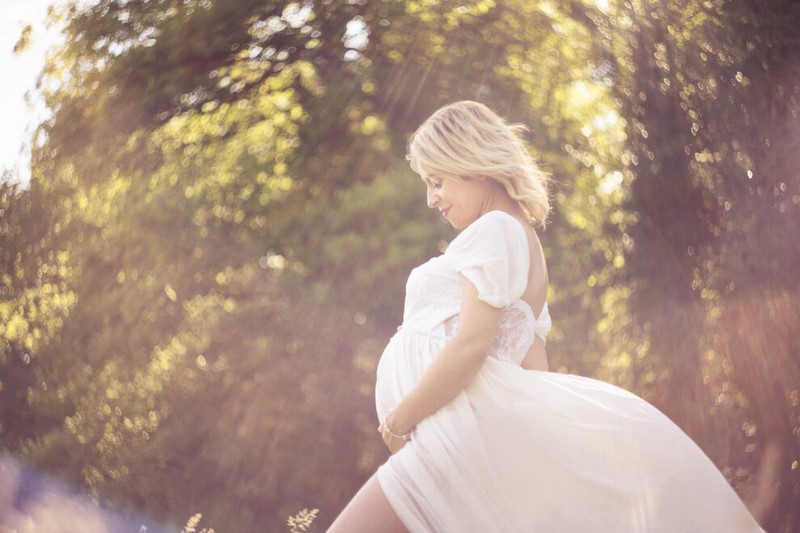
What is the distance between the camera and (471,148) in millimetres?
2338

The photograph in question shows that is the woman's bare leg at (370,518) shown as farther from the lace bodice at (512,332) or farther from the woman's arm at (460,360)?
the lace bodice at (512,332)

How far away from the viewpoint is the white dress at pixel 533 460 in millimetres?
2061

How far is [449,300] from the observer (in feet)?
7.55

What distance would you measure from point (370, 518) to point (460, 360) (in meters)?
0.42

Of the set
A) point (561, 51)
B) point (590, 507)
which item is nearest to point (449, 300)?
point (590, 507)

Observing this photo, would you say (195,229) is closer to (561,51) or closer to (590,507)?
(561,51)

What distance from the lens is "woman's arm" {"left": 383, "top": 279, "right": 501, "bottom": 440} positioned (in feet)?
6.98

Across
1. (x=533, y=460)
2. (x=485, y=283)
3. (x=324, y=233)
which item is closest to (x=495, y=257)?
(x=485, y=283)

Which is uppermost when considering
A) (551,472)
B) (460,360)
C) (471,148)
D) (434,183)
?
(471,148)

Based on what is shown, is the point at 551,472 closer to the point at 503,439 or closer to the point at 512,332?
the point at 503,439

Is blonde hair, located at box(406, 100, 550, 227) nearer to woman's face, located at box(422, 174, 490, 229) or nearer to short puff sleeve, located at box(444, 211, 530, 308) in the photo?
woman's face, located at box(422, 174, 490, 229)

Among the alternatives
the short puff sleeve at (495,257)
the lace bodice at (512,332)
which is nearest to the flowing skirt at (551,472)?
the lace bodice at (512,332)

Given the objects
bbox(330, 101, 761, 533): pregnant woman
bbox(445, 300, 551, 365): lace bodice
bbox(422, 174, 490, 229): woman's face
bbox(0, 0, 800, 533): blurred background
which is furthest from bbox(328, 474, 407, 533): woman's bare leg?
bbox(0, 0, 800, 533): blurred background

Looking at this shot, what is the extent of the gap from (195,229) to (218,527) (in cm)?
189
